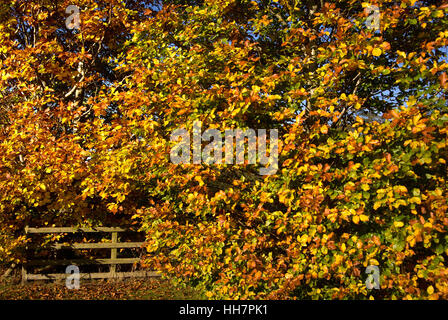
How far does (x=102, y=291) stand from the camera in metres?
6.95

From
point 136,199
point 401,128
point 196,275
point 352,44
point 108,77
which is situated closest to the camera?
point 401,128

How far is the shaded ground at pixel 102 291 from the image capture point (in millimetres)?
6531

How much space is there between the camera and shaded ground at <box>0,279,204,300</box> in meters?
6.53

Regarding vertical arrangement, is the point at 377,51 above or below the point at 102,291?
above

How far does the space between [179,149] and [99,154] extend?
2.16 metres

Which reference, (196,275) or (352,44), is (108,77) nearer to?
(196,275)

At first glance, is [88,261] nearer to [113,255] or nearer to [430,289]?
[113,255]

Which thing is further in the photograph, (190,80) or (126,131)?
(126,131)

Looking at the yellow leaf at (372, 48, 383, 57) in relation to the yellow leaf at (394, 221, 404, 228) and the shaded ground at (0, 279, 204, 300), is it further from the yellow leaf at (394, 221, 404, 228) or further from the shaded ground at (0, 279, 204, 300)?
the shaded ground at (0, 279, 204, 300)

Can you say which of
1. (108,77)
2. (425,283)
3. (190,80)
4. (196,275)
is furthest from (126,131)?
(108,77)

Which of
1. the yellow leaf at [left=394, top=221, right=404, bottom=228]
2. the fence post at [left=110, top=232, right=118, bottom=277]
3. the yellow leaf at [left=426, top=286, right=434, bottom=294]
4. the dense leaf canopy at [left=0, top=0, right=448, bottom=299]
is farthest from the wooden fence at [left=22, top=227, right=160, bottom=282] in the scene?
the yellow leaf at [left=426, top=286, right=434, bottom=294]

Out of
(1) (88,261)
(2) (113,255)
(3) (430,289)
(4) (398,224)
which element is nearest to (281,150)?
(4) (398,224)

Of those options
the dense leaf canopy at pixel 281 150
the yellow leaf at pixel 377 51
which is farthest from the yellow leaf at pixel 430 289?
the yellow leaf at pixel 377 51

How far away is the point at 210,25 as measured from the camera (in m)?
5.39
